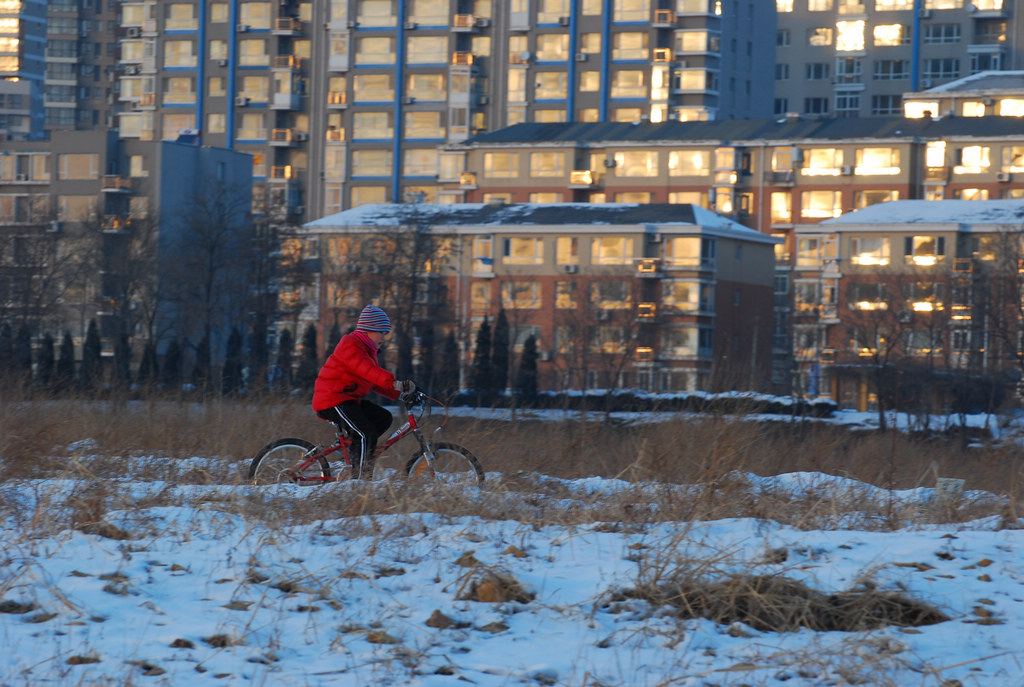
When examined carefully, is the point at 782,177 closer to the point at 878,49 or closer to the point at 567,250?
the point at 567,250

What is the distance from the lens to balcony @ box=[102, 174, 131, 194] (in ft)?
259

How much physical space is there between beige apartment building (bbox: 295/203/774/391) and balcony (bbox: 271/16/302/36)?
31068 mm

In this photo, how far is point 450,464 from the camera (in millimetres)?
11008

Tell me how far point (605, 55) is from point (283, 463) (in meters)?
90.3

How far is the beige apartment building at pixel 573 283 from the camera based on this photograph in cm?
6812

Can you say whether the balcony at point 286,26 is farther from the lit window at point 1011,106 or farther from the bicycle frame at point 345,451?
the bicycle frame at point 345,451

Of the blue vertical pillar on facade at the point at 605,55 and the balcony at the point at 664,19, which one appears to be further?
the blue vertical pillar on facade at the point at 605,55

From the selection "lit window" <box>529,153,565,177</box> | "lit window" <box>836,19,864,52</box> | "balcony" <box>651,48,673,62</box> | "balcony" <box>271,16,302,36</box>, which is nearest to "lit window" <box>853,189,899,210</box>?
"lit window" <box>529,153,565,177</box>

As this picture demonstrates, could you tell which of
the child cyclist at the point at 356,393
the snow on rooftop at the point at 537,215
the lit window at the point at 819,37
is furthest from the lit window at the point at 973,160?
the child cyclist at the point at 356,393

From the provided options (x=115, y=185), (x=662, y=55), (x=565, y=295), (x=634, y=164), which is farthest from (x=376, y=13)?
(x=565, y=295)

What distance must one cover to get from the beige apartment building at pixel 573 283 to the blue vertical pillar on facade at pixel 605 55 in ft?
78.6

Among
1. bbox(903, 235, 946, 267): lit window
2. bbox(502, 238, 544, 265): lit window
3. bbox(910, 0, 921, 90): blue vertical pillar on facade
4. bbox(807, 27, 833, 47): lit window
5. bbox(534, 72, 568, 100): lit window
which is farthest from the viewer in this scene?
bbox(807, 27, 833, 47): lit window

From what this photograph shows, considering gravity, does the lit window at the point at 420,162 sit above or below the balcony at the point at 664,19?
below

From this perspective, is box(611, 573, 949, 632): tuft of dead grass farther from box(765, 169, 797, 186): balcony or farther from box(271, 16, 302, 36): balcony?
box(271, 16, 302, 36): balcony
